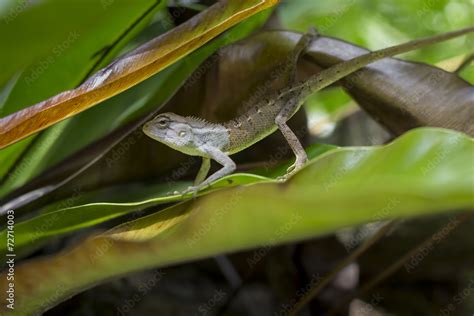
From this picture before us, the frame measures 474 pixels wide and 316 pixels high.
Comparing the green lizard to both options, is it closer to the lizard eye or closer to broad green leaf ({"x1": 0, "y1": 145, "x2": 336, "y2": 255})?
the lizard eye

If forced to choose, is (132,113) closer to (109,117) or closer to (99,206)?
(109,117)

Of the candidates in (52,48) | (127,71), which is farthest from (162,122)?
(127,71)

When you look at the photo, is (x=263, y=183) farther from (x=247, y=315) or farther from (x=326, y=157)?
(x=247, y=315)

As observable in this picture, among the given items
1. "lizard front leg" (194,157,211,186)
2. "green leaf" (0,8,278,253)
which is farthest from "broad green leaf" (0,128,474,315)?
"lizard front leg" (194,157,211,186)

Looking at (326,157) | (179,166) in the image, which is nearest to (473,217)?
(179,166)

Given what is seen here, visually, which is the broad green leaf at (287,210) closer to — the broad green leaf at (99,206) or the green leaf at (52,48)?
the broad green leaf at (99,206)
